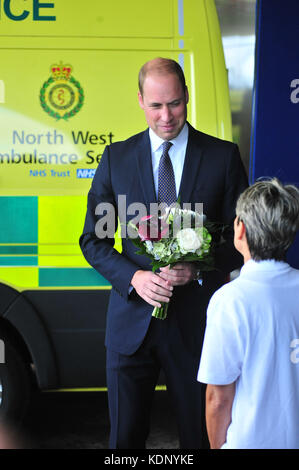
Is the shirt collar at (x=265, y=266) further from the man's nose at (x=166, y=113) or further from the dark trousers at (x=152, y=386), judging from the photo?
the man's nose at (x=166, y=113)

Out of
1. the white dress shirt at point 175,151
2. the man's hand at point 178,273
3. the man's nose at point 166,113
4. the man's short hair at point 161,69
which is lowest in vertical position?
the man's hand at point 178,273

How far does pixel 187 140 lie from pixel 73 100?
2.83 feet

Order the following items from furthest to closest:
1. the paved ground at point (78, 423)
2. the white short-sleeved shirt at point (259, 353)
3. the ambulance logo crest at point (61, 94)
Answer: the paved ground at point (78, 423)
the ambulance logo crest at point (61, 94)
the white short-sleeved shirt at point (259, 353)

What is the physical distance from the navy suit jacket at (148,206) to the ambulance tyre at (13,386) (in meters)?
1.02

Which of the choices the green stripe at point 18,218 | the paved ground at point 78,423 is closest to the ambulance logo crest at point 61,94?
the green stripe at point 18,218

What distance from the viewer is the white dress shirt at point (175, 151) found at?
7.51ft

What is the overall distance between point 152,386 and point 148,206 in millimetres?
675

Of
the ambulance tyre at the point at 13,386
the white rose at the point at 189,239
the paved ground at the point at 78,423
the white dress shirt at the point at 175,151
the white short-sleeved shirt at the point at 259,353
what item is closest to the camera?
the white short-sleeved shirt at the point at 259,353

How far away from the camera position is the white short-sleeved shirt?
4.98 ft

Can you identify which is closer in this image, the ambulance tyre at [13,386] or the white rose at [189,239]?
the white rose at [189,239]

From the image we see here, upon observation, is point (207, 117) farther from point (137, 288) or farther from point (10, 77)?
point (137, 288)

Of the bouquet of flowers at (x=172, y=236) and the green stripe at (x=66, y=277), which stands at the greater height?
the bouquet of flowers at (x=172, y=236)

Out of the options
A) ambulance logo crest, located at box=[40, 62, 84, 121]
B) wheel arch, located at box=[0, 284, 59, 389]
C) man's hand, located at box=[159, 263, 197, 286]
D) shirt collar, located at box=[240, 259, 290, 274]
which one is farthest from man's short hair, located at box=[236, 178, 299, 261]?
wheel arch, located at box=[0, 284, 59, 389]

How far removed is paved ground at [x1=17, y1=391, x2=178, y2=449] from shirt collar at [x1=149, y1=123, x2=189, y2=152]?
5.02ft
